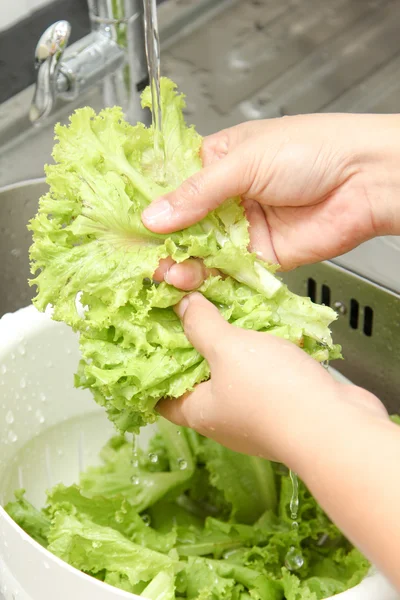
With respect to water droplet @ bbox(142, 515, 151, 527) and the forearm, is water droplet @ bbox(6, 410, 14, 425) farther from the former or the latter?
the forearm

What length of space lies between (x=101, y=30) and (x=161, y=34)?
0.50m

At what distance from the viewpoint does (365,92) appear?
1.95 meters

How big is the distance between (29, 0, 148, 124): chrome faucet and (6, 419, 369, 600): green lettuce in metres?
0.68

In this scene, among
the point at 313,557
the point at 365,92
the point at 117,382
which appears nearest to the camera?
the point at 117,382

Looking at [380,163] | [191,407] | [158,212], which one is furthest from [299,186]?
[191,407]

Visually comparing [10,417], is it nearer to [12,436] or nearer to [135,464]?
[12,436]

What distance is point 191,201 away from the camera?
104 centimetres

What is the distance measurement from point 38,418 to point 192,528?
1.06ft

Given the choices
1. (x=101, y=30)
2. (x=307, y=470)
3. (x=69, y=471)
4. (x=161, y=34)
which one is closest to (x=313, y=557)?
(x=69, y=471)

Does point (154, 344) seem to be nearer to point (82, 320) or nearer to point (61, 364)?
point (82, 320)

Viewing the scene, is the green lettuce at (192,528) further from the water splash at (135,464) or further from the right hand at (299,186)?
the right hand at (299,186)

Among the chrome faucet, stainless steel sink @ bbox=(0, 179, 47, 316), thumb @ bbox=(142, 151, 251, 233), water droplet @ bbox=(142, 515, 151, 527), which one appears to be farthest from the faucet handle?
water droplet @ bbox=(142, 515, 151, 527)

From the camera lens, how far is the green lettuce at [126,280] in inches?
39.5

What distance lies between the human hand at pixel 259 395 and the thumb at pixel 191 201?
0.10m
